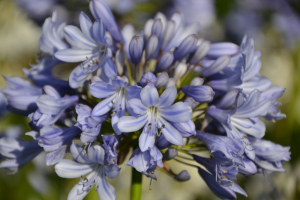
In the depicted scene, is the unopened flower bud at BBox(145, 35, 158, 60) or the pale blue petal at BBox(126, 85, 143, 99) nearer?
the pale blue petal at BBox(126, 85, 143, 99)

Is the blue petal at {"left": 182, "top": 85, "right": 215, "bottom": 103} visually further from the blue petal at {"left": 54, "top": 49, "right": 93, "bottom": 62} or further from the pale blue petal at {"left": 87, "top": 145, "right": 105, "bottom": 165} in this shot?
Answer: the blue petal at {"left": 54, "top": 49, "right": 93, "bottom": 62}

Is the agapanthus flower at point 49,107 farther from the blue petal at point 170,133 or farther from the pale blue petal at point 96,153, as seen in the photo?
the blue petal at point 170,133

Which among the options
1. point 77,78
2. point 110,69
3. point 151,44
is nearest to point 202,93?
point 151,44

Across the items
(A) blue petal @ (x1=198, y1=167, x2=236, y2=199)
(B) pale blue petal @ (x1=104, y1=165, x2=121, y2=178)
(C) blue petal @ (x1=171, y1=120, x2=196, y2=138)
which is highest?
(C) blue petal @ (x1=171, y1=120, x2=196, y2=138)

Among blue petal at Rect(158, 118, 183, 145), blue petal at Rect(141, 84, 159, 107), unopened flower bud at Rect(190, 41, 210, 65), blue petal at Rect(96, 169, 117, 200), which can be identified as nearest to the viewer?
blue petal at Rect(141, 84, 159, 107)

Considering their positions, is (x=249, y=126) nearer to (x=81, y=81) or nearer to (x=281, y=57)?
(x=81, y=81)

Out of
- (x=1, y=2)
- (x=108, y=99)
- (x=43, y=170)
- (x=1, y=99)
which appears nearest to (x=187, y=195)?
(x=43, y=170)

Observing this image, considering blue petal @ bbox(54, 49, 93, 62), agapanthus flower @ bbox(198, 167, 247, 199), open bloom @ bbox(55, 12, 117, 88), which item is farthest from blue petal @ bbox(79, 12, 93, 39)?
agapanthus flower @ bbox(198, 167, 247, 199)
